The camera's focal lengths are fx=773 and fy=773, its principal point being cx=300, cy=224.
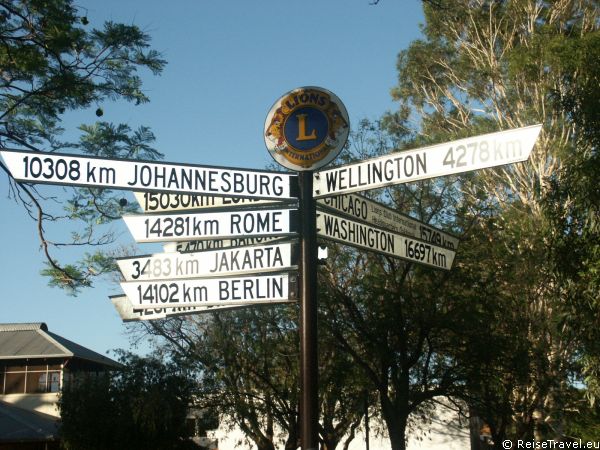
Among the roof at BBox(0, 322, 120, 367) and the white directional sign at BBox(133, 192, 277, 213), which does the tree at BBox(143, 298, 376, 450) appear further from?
the white directional sign at BBox(133, 192, 277, 213)

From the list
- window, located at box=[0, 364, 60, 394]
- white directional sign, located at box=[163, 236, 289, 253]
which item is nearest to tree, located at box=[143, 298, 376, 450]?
window, located at box=[0, 364, 60, 394]

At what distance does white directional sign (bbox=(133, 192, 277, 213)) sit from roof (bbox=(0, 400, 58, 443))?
86.7ft

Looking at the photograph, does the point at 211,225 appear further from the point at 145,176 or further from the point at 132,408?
the point at 132,408

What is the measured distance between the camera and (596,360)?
12.0 m

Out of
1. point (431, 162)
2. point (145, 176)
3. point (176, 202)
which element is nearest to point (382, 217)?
point (431, 162)

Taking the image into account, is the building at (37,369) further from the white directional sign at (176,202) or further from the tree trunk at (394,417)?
the white directional sign at (176,202)

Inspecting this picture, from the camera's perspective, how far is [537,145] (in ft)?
92.0

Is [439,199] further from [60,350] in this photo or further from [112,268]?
→ [60,350]

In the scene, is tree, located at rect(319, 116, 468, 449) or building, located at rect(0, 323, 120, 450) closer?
tree, located at rect(319, 116, 468, 449)

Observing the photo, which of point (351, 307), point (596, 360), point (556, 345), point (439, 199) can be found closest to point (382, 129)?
point (439, 199)

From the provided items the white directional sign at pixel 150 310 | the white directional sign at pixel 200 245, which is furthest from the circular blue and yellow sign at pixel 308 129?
the white directional sign at pixel 150 310

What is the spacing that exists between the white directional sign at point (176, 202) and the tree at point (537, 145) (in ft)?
21.6

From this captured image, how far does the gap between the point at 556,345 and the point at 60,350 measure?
86.1ft

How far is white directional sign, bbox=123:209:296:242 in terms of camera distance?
570 cm
